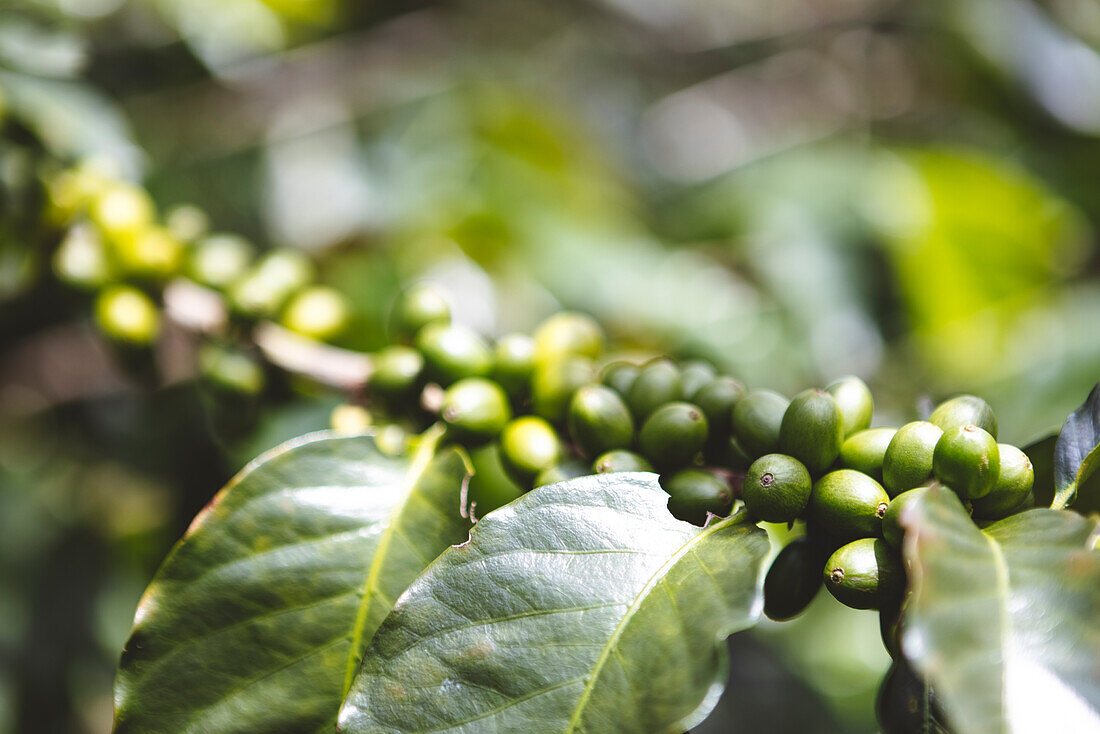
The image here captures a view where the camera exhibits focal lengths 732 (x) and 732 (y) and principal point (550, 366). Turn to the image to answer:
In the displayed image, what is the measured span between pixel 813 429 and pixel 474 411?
1.45 ft

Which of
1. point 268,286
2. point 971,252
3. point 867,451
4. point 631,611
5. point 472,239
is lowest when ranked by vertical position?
point 472,239

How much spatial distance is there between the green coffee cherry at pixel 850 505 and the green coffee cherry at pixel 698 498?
104 mm

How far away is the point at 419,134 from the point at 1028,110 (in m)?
2.61

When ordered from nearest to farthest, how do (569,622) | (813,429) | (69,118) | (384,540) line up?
(569,622) < (813,429) < (384,540) < (69,118)

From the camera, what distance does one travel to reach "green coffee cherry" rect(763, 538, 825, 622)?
0.81m

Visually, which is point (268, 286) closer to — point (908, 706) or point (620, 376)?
point (620, 376)

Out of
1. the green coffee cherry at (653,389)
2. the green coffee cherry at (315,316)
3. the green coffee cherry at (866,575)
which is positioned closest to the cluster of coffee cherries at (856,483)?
the green coffee cherry at (866,575)

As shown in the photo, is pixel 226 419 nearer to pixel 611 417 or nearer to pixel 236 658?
pixel 236 658

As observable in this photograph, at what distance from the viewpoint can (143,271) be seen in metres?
1.39

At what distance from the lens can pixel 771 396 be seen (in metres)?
0.89

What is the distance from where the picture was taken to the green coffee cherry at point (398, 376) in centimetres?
110

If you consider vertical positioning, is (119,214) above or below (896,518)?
below

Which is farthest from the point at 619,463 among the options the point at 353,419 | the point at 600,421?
the point at 353,419

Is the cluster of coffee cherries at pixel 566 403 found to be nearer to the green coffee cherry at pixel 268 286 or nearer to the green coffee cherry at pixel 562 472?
the green coffee cherry at pixel 562 472
